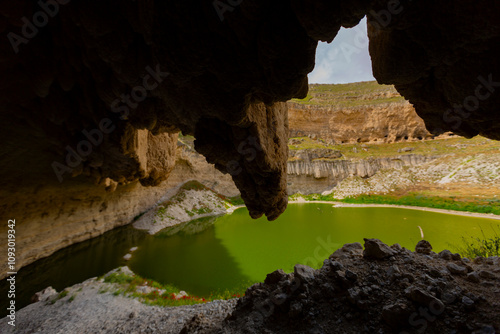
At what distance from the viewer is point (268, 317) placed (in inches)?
150

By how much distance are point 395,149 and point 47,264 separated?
49.5 m

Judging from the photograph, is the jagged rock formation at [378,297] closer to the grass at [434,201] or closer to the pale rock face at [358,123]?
the grass at [434,201]

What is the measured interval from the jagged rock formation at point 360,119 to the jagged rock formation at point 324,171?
1224 centimetres

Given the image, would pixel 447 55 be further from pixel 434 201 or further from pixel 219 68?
pixel 434 201

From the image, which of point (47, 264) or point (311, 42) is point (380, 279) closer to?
point (311, 42)

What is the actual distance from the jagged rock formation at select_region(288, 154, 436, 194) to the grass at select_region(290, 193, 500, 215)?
11.7ft

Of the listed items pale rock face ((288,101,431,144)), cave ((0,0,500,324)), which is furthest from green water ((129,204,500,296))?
pale rock face ((288,101,431,144))

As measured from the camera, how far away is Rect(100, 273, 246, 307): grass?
24.0 feet

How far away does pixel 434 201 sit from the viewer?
22.5 metres

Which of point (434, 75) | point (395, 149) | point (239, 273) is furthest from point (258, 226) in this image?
point (395, 149)

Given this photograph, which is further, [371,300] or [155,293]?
[155,293]

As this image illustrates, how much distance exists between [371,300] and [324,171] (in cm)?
3401

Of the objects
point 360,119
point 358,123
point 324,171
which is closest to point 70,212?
point 324,171

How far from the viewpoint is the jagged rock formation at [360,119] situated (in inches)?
1612
